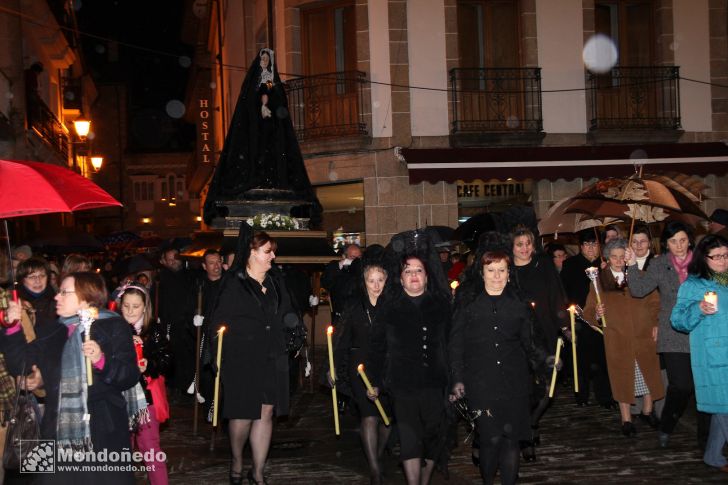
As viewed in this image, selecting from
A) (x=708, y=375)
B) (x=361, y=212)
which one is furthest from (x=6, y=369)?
(x=361, y=212)

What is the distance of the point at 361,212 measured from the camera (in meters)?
20.3

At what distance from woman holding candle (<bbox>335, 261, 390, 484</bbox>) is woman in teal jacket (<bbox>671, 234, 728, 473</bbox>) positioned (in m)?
2.42

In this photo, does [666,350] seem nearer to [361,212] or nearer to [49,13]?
[361,212]

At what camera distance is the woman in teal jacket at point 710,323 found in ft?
25.3

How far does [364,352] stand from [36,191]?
2.66 metres

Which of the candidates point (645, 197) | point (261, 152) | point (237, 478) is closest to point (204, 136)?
point (261, 152)

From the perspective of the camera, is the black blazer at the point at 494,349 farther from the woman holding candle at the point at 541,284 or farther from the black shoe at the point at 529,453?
the woman holding candle at the point at 541,284

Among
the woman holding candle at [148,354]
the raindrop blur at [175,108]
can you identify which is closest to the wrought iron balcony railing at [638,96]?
the woman holding candle at [148,354]

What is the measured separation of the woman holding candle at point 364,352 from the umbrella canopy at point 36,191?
218 centimetres

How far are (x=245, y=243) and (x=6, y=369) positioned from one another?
240 centimetres

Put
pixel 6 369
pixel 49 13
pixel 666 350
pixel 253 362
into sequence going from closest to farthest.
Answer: pixel 6 369, pixel 253 362, pixel 666 350, pixel 49 13

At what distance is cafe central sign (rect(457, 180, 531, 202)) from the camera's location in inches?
797

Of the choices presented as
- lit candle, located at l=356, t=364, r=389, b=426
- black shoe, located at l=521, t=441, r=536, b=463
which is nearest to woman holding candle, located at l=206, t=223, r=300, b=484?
lit candle, located at l=356, t=364, r=389, b=426

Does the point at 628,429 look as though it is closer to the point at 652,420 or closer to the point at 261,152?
the point at 652,420
